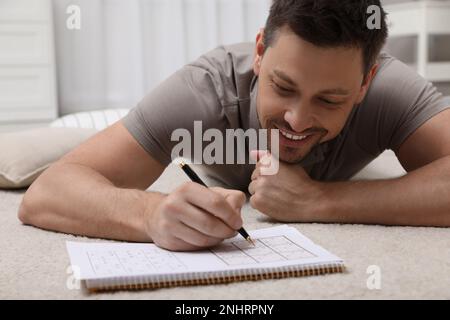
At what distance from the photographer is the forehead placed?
93 cm

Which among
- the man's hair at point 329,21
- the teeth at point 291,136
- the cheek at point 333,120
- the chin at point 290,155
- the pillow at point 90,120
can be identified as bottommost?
the pillow at point 90,120

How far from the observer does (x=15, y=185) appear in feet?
5.00

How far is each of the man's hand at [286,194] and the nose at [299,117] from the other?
0.37 feet

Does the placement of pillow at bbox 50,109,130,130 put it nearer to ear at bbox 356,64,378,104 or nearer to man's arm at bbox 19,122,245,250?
man's arm at bbox 19,122,245,250

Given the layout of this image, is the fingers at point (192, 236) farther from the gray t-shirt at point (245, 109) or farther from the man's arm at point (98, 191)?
the gray t-shirt at point (245, 109)

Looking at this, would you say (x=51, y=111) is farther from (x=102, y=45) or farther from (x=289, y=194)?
(x=289, y=194)

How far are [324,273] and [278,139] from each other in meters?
0.37

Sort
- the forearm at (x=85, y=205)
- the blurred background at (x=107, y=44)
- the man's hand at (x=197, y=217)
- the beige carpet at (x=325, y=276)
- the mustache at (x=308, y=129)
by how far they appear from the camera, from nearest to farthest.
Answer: the beige carpet at (x=325, y=276)
the man's hand at (x=197, y=217)
the forearm at (x=85, y=205)
the mustache at (x=308, y=129)
the blurred background at (x=107, y=44)

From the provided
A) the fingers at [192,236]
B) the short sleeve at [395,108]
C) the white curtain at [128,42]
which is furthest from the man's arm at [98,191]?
the white curtain at [128,42]

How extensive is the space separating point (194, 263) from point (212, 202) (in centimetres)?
8

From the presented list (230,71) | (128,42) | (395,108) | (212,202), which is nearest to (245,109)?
(230,71)

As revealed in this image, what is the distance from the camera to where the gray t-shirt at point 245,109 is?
1.12 meters

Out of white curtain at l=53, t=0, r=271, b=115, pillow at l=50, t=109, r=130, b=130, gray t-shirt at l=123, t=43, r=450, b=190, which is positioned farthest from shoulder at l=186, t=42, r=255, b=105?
white curtain at l=53, t=0, r=271, b=115

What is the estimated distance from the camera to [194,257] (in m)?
0.77
